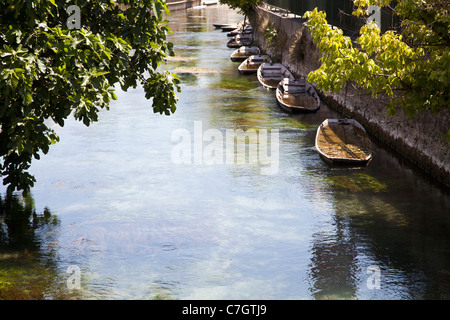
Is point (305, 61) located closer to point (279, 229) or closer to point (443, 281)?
point (279, 229)

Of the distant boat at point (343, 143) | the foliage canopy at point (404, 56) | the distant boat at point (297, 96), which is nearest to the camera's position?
the foliage canopy at point (404, 56)

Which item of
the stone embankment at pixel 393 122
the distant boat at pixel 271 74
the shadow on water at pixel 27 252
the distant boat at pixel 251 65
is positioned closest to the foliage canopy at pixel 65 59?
the shadow on water at pixel 27 252

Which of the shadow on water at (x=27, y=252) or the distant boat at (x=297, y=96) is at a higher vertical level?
the distant boat at (x=297, y=96)

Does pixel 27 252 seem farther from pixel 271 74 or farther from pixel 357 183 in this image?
pixel 271 74

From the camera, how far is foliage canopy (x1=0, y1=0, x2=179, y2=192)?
1114 centimetres

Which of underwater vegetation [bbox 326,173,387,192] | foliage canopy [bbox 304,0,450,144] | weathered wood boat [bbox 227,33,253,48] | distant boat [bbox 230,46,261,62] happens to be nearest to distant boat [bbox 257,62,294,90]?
distant boat [bbox 230,46,261,62]

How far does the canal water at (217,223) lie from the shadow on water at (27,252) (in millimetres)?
40

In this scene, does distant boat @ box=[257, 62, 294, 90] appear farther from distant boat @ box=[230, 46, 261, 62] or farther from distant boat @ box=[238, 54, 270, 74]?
distant boat @ box=[230, 46, 261, 62]

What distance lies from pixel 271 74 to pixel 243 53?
36.9 feet

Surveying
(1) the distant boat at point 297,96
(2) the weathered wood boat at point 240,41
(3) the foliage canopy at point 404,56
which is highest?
(3) the foliage canopy at point 404,56

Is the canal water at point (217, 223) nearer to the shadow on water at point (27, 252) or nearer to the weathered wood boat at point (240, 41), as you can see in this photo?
the shadow on water at point (27, 252)

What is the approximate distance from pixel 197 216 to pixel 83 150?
306 inches

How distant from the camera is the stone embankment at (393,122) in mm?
18828

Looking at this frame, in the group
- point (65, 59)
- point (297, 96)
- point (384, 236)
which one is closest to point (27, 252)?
point (65, 59)
